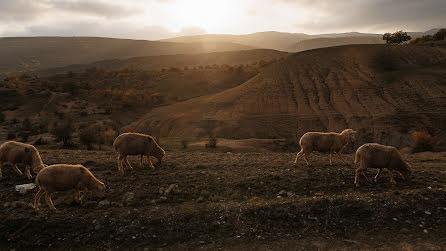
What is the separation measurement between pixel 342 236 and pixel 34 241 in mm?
7593

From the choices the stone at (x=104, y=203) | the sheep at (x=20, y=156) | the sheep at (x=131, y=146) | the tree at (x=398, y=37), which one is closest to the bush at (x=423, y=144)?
the sheep at (x=131, y=146)

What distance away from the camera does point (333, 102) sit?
35.2 metres

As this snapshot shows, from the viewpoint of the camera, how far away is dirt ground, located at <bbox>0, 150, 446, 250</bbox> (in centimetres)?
671

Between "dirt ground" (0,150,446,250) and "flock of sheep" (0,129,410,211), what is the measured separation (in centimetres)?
46

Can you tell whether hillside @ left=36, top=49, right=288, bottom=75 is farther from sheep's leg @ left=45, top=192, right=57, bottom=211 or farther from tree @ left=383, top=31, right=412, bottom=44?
sheep's leg @ left=45, top=192, right=57, bottom=211

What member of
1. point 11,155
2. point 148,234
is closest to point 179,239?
point 148,234

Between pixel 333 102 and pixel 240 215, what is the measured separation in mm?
31291

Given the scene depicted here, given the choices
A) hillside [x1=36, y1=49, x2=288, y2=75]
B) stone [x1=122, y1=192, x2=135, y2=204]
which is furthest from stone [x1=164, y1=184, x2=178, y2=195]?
hillside [x1=36, y1=49, x2=288, y2=75]

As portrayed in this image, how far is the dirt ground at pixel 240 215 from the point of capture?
22.0 feet

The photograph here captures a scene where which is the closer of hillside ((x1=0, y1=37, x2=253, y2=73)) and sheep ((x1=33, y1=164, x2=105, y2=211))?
sheep ((x1=33, y1=164, x2=105, y2=211))

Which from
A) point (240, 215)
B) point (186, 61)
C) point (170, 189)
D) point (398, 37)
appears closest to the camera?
point (240, 215)

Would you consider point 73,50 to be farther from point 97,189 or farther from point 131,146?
point 97,189

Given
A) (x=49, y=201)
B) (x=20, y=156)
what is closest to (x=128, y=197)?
(x=49, y=201)

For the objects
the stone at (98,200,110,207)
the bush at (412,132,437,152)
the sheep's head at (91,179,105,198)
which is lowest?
the bush at (412,132,437,152)
